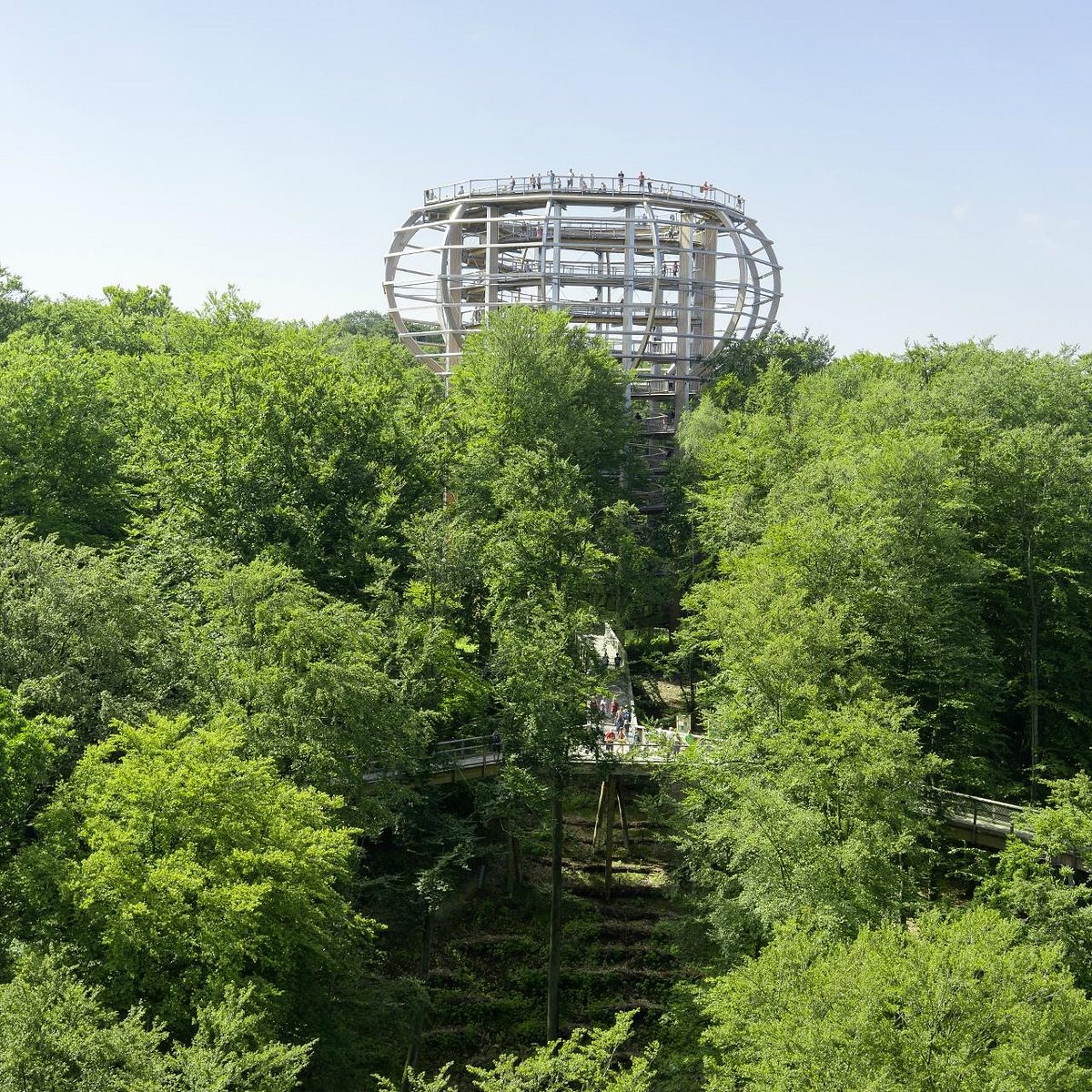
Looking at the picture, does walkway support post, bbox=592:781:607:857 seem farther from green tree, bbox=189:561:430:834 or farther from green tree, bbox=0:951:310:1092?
green tree, bbox=0:951:310:1092

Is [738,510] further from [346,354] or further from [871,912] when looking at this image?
[346,354]

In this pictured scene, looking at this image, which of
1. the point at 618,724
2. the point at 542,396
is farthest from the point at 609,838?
the point at 542,396

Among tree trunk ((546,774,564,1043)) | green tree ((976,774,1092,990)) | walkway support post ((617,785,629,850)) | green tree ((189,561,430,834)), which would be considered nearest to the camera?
green tree ((976,774,1092,990))

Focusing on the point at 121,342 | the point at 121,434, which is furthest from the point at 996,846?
the point at 121,342

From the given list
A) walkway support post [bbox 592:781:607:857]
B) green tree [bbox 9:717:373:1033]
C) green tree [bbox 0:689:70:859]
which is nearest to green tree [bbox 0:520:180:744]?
green tree [bbox 0:689:70:859]

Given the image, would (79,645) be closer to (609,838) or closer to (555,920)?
(555,920)

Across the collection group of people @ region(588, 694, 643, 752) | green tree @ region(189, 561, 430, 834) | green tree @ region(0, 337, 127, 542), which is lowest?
group of people @ region(588, 694, 643, 752)
